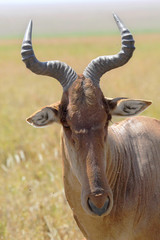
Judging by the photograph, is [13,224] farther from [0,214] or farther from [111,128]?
[111,128]

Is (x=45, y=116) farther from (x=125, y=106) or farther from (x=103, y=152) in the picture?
(x=125, y=106)

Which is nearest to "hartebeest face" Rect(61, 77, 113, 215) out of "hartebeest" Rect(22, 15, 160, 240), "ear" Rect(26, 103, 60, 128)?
"hartebeest" Rect(22, 15, 160, 240)

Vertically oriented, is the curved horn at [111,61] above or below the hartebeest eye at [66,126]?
above

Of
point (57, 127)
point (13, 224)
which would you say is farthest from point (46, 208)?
point (57, 127)

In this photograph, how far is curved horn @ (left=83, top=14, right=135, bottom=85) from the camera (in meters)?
6.69

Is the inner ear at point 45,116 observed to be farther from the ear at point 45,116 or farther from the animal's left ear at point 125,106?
the animal's left ear at point 125,106

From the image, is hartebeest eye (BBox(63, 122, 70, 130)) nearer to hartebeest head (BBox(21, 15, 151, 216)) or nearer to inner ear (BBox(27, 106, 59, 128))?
hartebeest head (BBox(21, 15, 151, 216))

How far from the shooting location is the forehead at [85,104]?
6234 millimetres

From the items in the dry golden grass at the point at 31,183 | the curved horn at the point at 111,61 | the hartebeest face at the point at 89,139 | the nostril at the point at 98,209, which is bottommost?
the dry golden grass at the point at 31,183

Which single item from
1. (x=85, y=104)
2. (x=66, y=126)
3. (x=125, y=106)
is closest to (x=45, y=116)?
(x=66, y=126)

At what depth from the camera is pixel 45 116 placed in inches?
262

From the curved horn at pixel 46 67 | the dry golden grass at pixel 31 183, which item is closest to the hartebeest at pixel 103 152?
the curved horn at pixel 46 67

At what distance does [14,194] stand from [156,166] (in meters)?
3.85

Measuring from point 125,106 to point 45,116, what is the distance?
3.67ft
